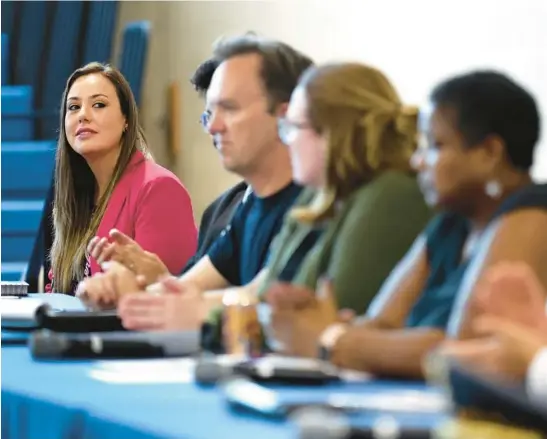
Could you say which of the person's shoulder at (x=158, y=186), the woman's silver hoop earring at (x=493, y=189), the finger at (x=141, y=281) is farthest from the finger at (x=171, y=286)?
the person's shoulder at (x=158, y=186)

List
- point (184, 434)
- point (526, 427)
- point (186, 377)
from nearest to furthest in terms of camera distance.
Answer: point (526, 427), point (184, 434), point (186, 377)

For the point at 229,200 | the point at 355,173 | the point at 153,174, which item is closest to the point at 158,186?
the point at 153,174

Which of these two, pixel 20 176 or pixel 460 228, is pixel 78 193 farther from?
pixel 20 176

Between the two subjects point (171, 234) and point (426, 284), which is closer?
point (426, 284)

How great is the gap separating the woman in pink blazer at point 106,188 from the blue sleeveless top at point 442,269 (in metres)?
2.30

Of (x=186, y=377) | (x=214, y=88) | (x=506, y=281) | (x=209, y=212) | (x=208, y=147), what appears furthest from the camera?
(x=208, y=147)

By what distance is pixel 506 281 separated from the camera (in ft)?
6.34

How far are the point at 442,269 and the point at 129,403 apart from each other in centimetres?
62

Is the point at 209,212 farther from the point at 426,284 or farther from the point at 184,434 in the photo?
the point at 184,434

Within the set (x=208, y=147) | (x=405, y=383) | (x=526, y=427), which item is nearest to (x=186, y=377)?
(x=405, y=383)

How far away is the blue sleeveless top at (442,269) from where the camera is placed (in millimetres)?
2275

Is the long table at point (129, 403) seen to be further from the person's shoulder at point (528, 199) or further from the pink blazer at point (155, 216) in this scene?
the pink blazer at point (155, 216)

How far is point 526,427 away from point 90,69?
3.71 m

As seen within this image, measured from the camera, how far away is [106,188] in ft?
16.2
